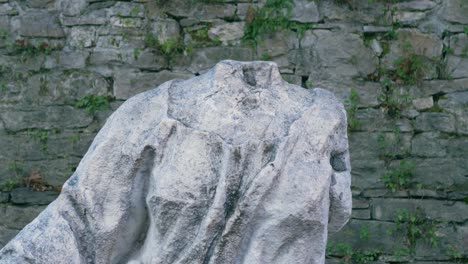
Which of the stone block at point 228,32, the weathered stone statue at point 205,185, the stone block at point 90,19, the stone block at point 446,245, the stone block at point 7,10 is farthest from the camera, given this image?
the stone block at point 7,10

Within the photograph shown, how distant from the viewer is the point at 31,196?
6383 mm

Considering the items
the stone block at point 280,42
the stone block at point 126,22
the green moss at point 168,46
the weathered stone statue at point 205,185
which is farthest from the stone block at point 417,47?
the weathered stone statue at point 205,185

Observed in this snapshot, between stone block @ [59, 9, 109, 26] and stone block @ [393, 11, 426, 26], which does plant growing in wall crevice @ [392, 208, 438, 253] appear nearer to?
stone block @ [393, 11, 426, 26]

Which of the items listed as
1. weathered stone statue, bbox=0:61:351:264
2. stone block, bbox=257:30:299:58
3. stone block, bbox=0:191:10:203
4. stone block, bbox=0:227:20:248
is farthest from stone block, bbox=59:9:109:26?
weathered stone statue, bbox=0:61:351:264

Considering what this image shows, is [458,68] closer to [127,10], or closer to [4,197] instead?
[127,10]

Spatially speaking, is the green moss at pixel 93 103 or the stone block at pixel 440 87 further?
the green moss at pixel 93 103

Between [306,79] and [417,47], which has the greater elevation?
[417,47]

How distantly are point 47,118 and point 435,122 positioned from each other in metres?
2.64

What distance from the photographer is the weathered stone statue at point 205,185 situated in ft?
8.29

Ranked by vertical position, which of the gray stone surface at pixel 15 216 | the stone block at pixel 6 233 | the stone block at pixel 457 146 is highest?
the stone block at pixel 457 146

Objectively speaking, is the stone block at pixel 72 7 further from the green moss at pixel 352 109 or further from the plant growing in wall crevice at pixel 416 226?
the plant growing in wall crevice at pixel 416 226

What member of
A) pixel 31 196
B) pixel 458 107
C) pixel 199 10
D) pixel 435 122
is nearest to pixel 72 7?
pixel 199 10

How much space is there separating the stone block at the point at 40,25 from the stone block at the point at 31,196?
3.56 feet

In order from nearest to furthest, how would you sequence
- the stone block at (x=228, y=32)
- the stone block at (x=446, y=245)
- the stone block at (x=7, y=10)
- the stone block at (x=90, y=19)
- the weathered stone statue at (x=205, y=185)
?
the weathered stone statue at (x=205, y=185)
the stone block at (x=446, y=245)
the stone block at (x=228, y=32)
the stone block at (x=90, y=19)
the stone block at (x=7, y=10)
